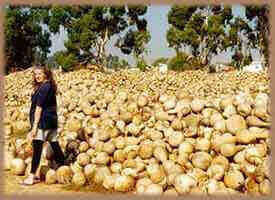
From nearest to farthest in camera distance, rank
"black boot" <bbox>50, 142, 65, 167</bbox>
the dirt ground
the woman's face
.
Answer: the dirt ground
the woman's face
"black boot" <bbox>50, 142, 65, 167</bbox>

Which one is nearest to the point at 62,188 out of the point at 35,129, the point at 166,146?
the point at 35,129

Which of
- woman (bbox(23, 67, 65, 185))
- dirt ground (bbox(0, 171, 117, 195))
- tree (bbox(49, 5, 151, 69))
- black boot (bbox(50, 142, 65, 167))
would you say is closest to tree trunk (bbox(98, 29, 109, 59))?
tree (bbox(49, 5, 151, 69))

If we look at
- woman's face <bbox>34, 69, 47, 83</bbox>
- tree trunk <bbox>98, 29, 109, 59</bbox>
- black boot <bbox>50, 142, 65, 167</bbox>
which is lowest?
black boot <bbox>50, 142, 65, 167</bbox>

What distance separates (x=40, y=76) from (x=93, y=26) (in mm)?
26824

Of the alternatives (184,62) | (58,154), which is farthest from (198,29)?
(58,154)

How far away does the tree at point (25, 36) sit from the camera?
32556mm

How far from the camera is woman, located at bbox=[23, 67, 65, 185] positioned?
193 inches

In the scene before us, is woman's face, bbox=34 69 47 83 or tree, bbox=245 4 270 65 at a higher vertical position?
tree, bbox=245 4 270 65

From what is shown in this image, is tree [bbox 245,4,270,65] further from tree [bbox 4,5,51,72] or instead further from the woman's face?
the woman's face

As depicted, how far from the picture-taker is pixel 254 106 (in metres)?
5.25

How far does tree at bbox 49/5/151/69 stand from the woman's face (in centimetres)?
2593

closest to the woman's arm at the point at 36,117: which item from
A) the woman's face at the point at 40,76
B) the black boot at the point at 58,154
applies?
the woman's face at the point at 40,76

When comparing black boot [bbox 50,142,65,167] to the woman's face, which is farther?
black boot [bbox 50,142,65,167]

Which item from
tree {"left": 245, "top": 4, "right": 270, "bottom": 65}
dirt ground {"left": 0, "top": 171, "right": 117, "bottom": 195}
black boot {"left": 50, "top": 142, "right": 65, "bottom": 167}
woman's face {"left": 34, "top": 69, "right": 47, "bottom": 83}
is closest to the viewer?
dirt ground {"left": 0, "top": 171, "right": 117, "bottom": 195}
